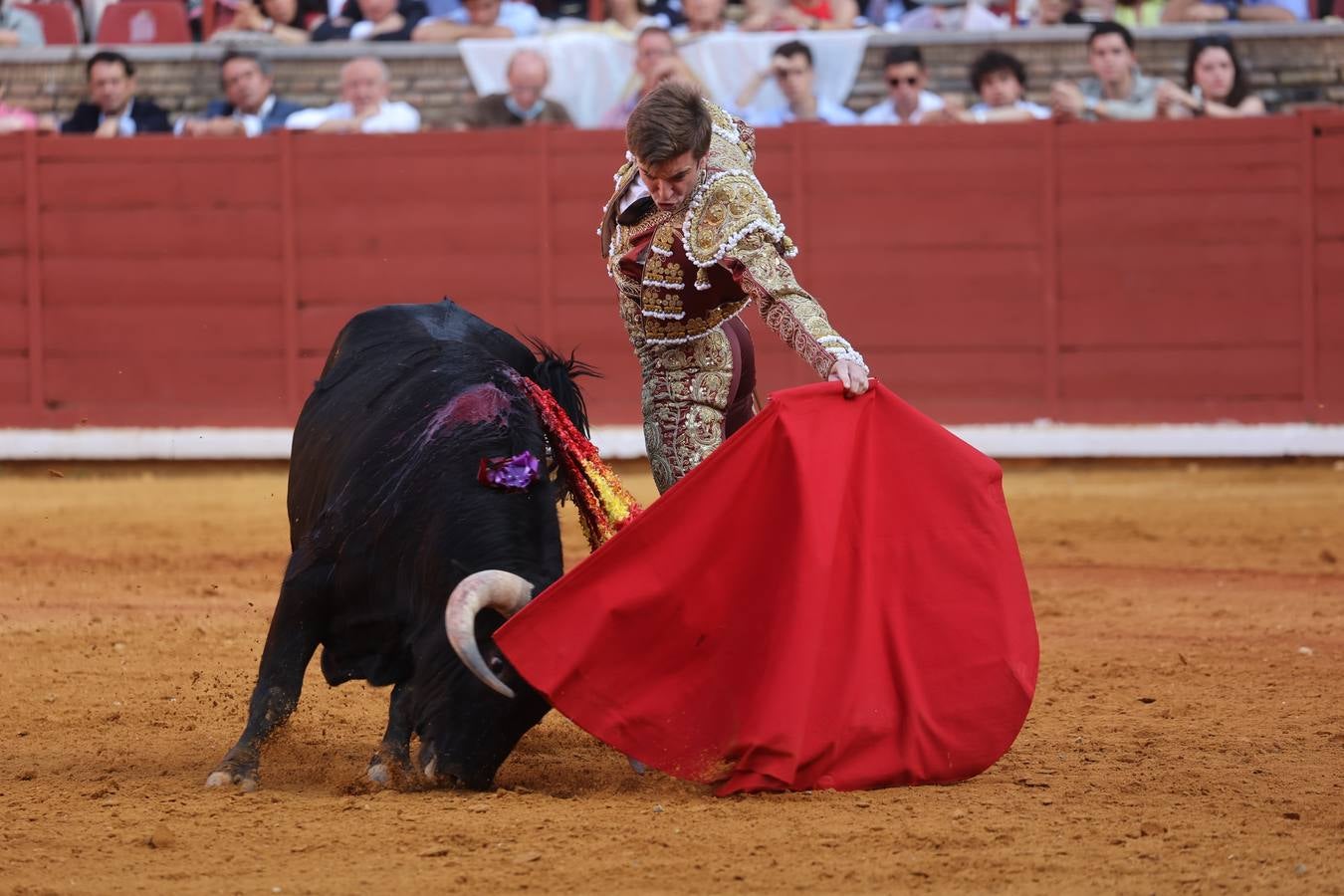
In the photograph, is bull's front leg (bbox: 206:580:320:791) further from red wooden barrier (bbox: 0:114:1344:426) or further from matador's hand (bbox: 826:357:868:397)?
red wooden barrier (bbox: 0:114:1344:426)

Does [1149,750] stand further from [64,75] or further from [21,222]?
[64,75]

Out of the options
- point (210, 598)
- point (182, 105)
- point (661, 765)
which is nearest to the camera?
point (661, 765)

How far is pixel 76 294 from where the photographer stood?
7895 millimetres

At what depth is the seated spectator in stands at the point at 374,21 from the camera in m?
8.12

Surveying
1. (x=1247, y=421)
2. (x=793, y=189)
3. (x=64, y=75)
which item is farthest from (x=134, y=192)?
(x=1247, y=421)

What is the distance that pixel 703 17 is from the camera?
25.0 ft

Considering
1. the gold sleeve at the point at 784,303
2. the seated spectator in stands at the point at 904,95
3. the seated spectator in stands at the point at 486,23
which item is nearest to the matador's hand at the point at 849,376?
the gold sleeve at the point at 784,303

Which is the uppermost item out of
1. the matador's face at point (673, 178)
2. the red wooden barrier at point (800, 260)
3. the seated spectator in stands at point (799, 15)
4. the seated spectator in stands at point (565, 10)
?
the matador's face at point (673, 178)

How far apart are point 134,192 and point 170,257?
1.03 feet

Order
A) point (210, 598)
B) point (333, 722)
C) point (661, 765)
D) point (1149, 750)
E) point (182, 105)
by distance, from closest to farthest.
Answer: point (661, 765), point (1149, 750), point (333, 722), point (210, 598), point (182, 105)

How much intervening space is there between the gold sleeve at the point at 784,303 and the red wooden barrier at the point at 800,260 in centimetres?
463

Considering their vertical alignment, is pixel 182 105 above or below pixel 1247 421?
above

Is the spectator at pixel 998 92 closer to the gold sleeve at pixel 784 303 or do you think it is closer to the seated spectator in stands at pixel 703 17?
the seated spectator in stands at pixel 703 17

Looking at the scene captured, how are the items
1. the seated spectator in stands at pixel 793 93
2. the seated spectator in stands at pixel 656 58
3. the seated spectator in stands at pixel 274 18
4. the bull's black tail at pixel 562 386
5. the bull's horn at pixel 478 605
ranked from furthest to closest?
the seated spectator in stands at pixel 274 18, the seated spectator in stands at pixel 793 93, the seated spectator in stands at pixel 656 58, the bull's black tail at pixel 562 386, the bull's horn at pixel 478 605
